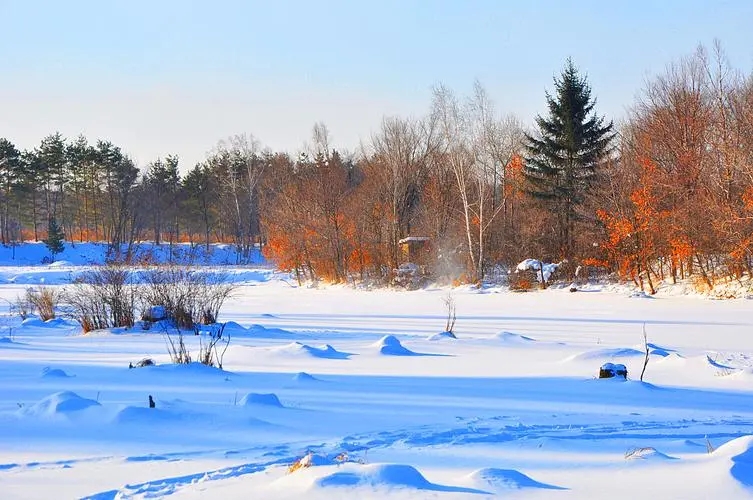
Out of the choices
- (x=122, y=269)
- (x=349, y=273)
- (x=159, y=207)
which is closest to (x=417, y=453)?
(x=122, y=269)

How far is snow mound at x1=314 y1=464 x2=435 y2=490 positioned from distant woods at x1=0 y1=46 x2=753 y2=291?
17.0 metres

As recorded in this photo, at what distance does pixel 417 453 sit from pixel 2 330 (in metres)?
13.0

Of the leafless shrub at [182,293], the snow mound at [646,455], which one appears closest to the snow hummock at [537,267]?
the leafless shrub at [182,293]

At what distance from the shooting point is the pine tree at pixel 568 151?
31.2 meters

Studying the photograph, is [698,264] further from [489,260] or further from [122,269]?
[122,269]

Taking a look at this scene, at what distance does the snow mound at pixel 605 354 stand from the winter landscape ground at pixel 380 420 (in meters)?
0.04

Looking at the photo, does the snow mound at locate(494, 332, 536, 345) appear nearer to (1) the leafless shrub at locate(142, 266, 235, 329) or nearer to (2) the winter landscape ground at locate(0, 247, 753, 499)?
(2) the winter landscape ground at locate(0, 247, 753, 499)

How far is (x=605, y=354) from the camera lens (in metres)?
9.93

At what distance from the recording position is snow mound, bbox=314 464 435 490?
142 inches

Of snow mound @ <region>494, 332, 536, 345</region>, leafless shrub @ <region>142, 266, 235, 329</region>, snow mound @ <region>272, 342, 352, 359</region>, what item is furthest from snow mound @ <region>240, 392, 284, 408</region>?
leafless shrub @ <region>142, 266, 235, 329</region>

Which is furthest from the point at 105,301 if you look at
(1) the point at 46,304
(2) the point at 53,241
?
(2) the point at 53,241

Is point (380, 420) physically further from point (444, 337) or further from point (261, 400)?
point (444, 337)

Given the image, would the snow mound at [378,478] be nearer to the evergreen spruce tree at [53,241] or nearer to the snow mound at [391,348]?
the snow mound at [391,348]

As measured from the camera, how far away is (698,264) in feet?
83.5
